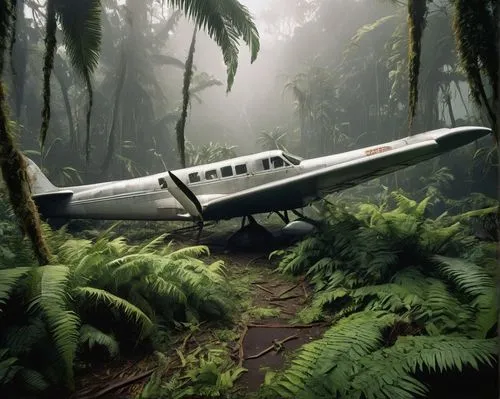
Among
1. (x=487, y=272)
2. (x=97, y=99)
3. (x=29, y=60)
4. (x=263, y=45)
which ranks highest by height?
(x=263, y=45)

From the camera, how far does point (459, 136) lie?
21.9ft

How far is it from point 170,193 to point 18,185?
579cm

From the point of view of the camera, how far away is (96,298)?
3.77 metres

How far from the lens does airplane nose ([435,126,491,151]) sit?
6.53 m

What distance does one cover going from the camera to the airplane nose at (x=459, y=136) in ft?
21.4

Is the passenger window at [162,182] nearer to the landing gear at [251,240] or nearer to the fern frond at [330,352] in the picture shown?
the landing gear at [251,240]

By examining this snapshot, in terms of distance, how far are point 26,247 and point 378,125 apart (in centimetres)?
4185

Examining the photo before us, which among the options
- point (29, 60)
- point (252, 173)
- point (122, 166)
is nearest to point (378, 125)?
point (122, 166)

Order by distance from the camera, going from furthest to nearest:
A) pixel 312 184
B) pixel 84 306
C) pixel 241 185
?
pixel 241 185
pixel 312 184
pixel 84 306

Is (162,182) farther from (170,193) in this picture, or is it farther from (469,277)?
(469,277)

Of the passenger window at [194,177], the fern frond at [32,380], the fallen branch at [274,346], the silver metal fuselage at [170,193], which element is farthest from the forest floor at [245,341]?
the passenger window at [194,177]

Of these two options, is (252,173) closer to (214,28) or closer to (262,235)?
(262,235)

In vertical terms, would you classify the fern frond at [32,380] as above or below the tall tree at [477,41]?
below

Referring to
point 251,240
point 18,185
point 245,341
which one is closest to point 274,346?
point 245,341
